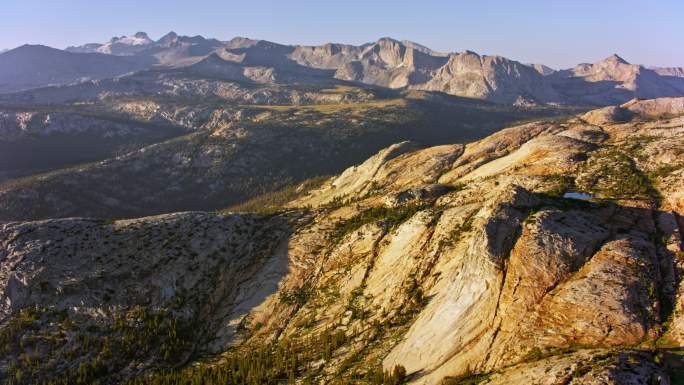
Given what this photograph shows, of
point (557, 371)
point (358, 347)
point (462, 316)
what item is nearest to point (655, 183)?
point (462, 316)

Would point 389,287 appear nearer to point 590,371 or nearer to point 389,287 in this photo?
point 389,287

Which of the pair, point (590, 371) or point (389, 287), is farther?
point (389, 287)

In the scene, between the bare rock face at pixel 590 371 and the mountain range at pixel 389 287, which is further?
the mountain range at pixel 389 287

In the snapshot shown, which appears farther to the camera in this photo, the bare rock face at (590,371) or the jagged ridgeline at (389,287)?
the jagged ridgeline at (389,287)

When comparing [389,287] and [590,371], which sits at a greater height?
[590,371]

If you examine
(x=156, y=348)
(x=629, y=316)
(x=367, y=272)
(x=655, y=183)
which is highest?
(x=655, y=183)

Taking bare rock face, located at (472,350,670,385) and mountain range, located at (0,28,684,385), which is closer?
bare rock face, located at (472,350,670,385)

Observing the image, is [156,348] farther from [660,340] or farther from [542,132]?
[542,132]

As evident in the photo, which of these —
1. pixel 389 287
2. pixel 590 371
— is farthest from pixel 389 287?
pixel 590 371
